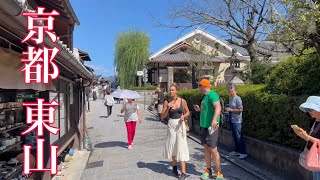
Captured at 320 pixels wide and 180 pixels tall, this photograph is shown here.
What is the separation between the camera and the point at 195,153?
923cm

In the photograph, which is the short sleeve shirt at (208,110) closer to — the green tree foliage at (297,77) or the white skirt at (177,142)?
the white skirt at (177,142)

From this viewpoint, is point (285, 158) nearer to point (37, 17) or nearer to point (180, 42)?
point (37, 17)

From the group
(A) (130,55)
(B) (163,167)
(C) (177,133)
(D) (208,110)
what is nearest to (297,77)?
(D) (208,110)

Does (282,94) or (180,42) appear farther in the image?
(180,42)

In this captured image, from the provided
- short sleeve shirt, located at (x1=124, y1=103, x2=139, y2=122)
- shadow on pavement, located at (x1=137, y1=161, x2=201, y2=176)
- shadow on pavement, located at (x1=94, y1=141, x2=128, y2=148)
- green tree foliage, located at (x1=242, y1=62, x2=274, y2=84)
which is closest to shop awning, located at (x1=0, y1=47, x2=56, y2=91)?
shadow on pavement, located at (x1=137, y1=161, x2=201, y2=176)

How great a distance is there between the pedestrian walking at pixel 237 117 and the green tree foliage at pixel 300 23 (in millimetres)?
1893

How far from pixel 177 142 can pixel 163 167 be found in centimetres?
120

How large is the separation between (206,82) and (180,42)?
31497 mm

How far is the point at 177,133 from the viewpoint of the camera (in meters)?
→ 6.66

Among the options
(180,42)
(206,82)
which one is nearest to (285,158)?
(206,82)

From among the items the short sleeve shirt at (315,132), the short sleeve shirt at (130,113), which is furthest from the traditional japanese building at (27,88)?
the short sleeve shirt at (315,132)

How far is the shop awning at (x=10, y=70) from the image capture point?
3.94m

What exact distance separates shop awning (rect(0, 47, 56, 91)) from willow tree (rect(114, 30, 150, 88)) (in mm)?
39748

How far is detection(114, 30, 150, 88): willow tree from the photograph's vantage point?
147ft
